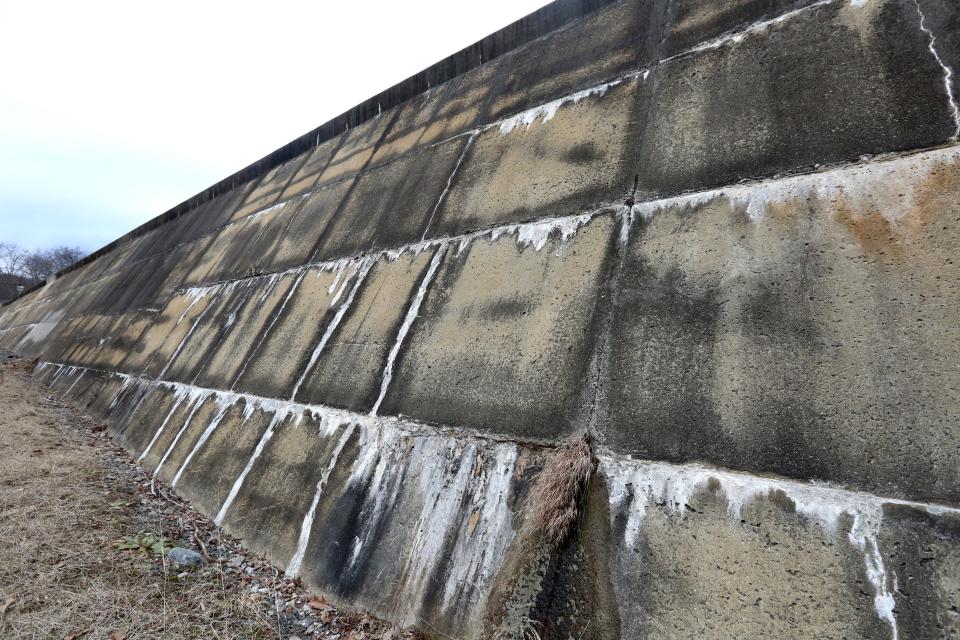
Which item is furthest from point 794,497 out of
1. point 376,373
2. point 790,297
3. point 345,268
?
point 345,268

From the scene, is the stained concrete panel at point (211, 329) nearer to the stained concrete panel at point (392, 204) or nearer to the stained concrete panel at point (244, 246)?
the stained concrete panel at point (244, 246)

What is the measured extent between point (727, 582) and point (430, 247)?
2873 mm

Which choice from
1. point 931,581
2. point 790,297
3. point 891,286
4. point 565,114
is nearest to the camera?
point 931,581

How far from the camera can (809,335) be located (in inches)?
73.9

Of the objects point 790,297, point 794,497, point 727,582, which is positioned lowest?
point 727,582

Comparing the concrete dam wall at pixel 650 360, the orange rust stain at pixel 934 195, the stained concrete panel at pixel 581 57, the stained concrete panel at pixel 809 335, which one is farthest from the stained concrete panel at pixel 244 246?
the orange rust stain at pixel 934 195

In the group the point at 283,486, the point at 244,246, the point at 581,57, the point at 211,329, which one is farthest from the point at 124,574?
the point at 244,246

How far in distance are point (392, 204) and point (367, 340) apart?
63.2 inches

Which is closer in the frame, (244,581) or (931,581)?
(931,581)

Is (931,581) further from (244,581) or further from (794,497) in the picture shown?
(244,581)

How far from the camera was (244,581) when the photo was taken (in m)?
2.88

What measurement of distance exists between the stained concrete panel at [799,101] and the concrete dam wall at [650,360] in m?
0.02

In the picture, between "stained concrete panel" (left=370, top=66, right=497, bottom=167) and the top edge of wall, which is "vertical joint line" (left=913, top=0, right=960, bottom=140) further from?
"stained concrete panel" (left=370, top=66, right=497, bottom=167)

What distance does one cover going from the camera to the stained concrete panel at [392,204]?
416 cm
